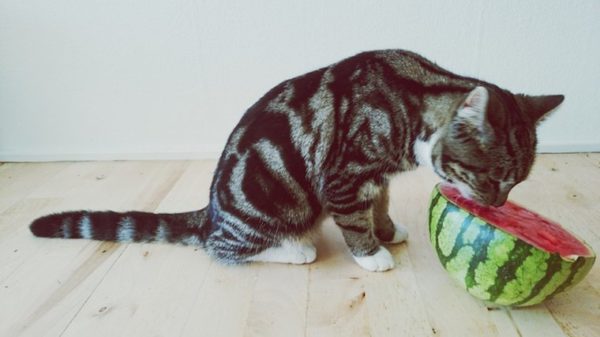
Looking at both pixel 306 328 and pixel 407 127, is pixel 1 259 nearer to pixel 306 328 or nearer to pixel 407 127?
pixel 306 328

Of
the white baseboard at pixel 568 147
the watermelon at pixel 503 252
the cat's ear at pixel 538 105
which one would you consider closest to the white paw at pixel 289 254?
the watermelon at pixel 503 252

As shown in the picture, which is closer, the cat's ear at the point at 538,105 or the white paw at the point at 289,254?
the cat's ear at the point at 538,105

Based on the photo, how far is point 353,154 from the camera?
1500mm

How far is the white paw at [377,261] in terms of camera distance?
1.61 meters

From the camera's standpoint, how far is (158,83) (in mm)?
2488

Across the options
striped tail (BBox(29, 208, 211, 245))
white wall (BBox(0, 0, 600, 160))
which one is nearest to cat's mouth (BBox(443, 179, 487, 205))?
striped tail (BBox(29, 208, 211, 245))

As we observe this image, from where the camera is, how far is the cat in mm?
1344

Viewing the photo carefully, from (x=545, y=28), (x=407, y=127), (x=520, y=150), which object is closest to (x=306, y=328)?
(x=407, y=127)

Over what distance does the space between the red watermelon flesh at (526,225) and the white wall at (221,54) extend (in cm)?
110

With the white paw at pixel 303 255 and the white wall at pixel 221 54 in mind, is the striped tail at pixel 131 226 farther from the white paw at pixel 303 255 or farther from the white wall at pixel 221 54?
the white wall at pixel 221 54

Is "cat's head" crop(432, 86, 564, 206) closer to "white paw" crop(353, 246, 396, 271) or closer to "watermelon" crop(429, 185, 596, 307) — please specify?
"watermelon" crop(429, 185, 596, 307)

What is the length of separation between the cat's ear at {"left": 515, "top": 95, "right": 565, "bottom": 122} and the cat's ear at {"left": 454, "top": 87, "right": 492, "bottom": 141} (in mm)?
167

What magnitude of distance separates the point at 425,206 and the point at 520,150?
0.79 m

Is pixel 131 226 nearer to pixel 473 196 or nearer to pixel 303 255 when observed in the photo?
pixel 303 255
